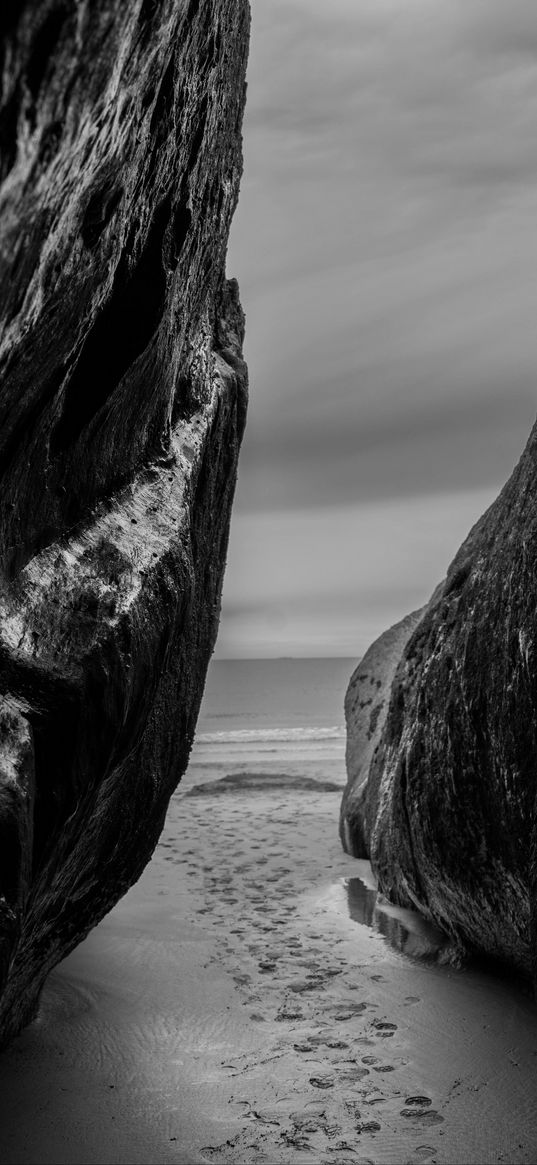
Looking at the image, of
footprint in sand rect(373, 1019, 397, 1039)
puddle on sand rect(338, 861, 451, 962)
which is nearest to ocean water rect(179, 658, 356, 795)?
puddle on sand rect(338, 861, 451, 962)

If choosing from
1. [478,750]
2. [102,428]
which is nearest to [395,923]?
[478,750]

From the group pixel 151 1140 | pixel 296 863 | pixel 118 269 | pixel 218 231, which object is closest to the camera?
pixel 118 269

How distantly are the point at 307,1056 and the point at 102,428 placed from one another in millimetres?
3084

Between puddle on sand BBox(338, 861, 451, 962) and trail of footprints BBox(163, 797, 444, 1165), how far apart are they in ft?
1.44

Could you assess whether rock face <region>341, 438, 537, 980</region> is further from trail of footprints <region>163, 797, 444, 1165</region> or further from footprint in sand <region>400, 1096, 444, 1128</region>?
footprint in sand <region>400, 1096, 444, 1128</region>

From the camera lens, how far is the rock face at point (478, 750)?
170 inches

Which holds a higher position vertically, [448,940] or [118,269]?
[118,269]

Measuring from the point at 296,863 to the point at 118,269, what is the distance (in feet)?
23.1

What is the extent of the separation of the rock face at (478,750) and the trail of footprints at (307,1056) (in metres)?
0.68

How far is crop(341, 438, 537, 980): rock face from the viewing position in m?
4.31

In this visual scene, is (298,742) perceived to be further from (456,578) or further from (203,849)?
(456,578)

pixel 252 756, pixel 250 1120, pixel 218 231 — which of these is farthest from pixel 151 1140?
pixel 252 756

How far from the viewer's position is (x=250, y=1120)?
3.71m

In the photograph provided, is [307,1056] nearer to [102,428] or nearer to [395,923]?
[395,923]
